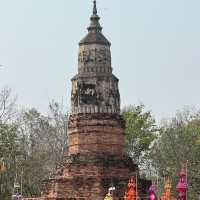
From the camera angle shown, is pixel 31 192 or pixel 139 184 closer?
pixel 139 184

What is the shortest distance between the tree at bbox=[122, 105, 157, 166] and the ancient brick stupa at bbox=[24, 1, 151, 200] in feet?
53.8

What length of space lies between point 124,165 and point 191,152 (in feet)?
58.4

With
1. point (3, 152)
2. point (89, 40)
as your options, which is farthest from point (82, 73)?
point (3, 152)

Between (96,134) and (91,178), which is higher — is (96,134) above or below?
above

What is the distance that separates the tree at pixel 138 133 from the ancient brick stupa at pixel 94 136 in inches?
645

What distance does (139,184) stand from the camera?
2992cm

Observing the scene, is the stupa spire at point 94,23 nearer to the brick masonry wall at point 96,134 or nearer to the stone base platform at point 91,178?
the brick masonry wall at point 96,134

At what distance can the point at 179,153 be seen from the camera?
4725 cm

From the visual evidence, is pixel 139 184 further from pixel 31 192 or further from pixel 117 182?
pixel 31 192

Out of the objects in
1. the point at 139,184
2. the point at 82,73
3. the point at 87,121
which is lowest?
the point at 139,184

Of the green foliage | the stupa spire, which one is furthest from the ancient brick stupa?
the green foliage

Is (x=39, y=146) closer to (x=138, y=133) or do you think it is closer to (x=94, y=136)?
(x=138, y=133)

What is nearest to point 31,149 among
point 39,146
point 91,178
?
point 39,146

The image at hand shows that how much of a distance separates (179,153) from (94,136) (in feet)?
58.5
